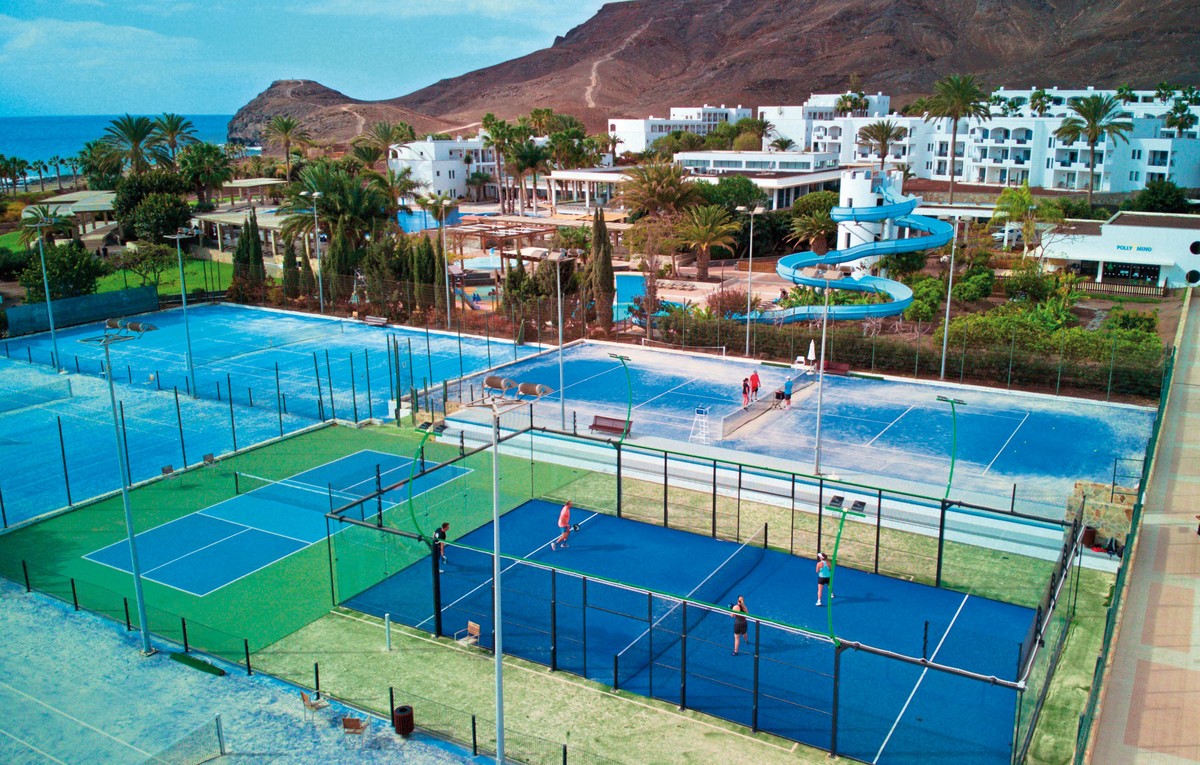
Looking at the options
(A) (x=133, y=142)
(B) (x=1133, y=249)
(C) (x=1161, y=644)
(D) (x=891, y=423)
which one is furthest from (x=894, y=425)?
(A) (x=133, y=142)

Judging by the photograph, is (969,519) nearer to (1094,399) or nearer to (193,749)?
Result: (1094,399)

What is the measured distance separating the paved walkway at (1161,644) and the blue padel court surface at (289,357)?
24887 mm

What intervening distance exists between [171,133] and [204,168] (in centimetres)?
849

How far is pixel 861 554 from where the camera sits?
24.9 m

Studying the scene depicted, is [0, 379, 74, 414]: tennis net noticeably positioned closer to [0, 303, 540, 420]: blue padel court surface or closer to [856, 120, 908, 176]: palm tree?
[0, 303, 540, 420]: blue padel court surface

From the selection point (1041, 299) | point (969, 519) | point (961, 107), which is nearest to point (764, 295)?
point (1041, 299)

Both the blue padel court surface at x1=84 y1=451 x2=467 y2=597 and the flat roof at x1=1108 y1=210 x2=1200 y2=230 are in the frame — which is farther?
the flat roof at x1=1108 y1=210 x2=1200 y2=230

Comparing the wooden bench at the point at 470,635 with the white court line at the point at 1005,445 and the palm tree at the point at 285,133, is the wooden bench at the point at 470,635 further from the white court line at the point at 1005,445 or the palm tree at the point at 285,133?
the palm tree at the point at 285,133

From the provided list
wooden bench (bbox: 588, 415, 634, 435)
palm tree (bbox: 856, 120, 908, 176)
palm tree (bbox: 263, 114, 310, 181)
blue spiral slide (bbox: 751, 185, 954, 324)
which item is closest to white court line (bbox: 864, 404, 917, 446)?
wooden bench (bbox: 588, 415, 634, 435)

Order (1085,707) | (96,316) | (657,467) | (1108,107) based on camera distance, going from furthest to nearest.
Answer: (1108,107), (96,316), (657,467), (1085,707)

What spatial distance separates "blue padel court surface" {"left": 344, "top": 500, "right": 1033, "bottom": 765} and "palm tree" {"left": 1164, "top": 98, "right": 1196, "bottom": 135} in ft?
318

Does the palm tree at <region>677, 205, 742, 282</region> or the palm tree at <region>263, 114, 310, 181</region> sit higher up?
the palm tree at <region>263, 114, 310, 181</region>

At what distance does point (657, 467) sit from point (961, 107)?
261ft

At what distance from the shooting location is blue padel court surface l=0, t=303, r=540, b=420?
40094mm
